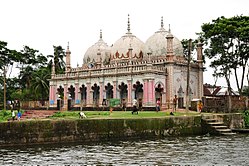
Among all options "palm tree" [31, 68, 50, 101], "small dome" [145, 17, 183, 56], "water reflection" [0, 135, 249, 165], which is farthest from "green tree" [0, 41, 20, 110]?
"water reflection" [0, 135, 249, 165]

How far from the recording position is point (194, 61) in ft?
182

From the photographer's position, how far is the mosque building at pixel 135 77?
48688 millimetres

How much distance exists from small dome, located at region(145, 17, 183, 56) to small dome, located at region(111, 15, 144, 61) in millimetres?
1846

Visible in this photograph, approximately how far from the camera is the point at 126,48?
56.5 metres

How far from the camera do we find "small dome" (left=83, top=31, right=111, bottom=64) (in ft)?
207

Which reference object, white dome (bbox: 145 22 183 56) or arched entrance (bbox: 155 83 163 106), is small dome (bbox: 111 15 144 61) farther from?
arched entrance (bbox: 155 83 163 106)

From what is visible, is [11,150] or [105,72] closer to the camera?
[11,150]

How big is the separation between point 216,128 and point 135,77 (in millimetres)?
20719

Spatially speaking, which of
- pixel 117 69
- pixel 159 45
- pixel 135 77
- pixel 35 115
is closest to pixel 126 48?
pixel 159 45

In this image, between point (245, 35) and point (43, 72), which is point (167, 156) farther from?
point (43, 72)

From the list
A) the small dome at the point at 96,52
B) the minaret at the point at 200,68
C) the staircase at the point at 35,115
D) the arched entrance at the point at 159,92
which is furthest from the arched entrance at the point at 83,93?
the staircase at the point at 35,115

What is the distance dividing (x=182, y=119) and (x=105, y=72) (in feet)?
83.9

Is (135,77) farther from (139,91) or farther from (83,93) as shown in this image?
(83,93)

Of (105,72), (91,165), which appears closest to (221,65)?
(105,72)
